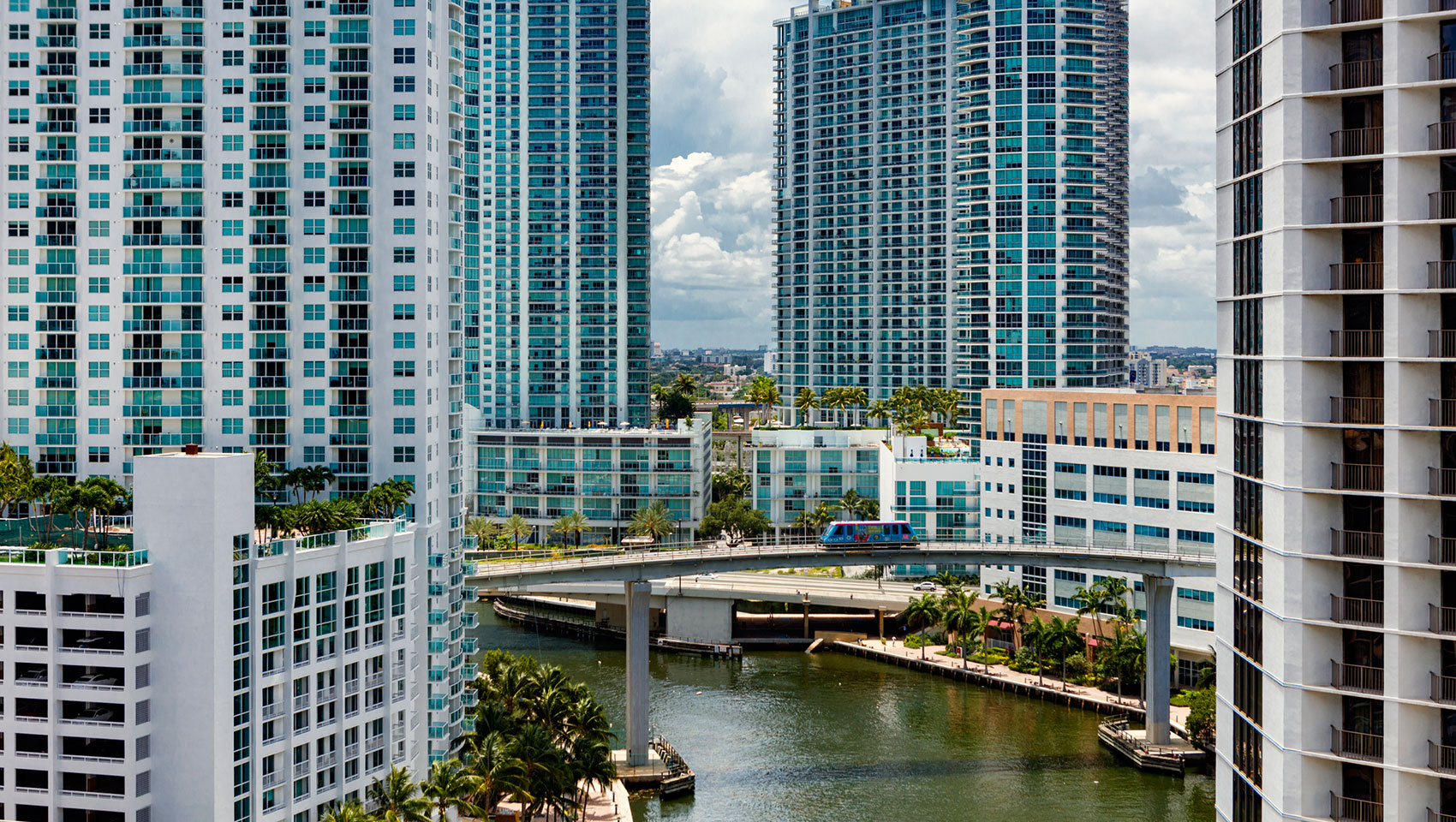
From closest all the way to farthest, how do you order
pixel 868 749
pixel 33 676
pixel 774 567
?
1. pixel 33 676
2. pixel 868 749
3. pixel 774 567

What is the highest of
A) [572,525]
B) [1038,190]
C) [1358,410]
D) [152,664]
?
[1038,190]

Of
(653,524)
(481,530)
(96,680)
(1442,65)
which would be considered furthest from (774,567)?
(1442,65)

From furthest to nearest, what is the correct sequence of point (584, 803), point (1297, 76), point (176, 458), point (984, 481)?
point (984, 481) < point (584, 803) < point (176, 458) < point (1297, 76)

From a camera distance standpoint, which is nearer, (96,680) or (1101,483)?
(96,680)

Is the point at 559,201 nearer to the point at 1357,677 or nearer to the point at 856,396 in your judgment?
the point at 856,396

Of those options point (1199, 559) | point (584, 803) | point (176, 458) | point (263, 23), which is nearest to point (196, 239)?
point (263, 23)

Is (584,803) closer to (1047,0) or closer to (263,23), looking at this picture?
(263,23)

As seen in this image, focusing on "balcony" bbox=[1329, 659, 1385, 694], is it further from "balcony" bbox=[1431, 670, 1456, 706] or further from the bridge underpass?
the bridge underpass

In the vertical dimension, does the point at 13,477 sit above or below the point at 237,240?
below
